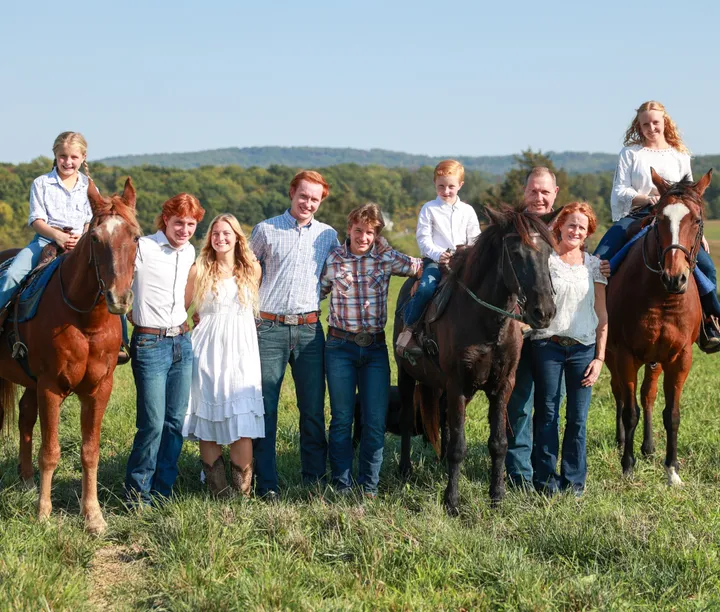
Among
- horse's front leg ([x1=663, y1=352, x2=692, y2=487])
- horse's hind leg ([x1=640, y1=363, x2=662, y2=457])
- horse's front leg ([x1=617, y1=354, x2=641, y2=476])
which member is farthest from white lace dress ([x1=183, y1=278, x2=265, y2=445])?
horse's hind leg ([x1=640, y1=363, x2=662, y2=457])

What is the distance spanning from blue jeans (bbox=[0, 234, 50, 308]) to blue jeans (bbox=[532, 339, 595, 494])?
13.6 ft

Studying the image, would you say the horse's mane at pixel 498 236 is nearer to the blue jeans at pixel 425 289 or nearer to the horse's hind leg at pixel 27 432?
the blue jeans at pixel 425 289

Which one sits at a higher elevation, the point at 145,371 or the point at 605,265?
the point at 605,265

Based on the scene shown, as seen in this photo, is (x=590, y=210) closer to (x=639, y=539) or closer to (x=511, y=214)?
(x=511, y=214)

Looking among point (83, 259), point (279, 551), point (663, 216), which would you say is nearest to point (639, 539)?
point (279, 551)

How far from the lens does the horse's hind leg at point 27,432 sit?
6777 mm

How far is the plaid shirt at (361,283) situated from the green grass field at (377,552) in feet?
4.60

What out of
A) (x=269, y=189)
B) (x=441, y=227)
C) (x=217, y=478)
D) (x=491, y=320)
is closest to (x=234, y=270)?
(x=217, y=478)

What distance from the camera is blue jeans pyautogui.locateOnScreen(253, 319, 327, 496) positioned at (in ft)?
20.8

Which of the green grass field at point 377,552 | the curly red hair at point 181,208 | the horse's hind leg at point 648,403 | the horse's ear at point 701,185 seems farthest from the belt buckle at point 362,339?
the horse's hind leg at point 648,403

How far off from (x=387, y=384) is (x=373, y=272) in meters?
0.97

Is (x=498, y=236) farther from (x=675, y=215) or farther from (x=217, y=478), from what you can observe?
(x=217, y=478)

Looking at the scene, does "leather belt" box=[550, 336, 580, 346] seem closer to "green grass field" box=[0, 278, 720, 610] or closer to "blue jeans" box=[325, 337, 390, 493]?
"green grass field" box=[0, 278, 720, 610]

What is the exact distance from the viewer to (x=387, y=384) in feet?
21.4
